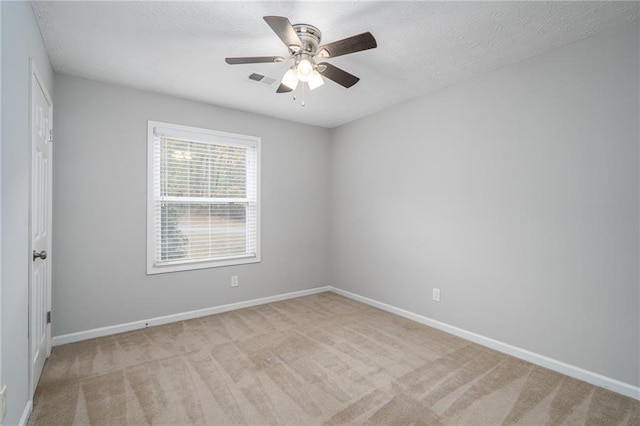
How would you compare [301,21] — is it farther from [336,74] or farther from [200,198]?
[200,198]

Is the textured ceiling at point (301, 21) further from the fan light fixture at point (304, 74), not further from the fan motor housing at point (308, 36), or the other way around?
the fan light fixture at point (304, 74)

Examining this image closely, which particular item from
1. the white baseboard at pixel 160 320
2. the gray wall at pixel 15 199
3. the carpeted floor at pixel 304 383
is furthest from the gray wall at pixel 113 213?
the gray wall at pixel 15 199

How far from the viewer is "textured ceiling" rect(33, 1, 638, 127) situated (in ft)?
6.44

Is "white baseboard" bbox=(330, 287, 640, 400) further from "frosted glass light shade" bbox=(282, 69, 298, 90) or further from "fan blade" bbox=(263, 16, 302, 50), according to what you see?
"fan blade" bbox=(263, 16, 302, 50)

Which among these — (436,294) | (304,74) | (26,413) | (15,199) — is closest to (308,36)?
(304,74)

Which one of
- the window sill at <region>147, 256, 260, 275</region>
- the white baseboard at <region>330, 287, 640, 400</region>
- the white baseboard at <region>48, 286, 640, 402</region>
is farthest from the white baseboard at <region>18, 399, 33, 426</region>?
the white baseboard at <region>330, 287, 640, 400</region>

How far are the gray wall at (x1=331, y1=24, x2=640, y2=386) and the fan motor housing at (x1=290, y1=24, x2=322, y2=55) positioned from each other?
1712mm

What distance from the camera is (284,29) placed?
174 cm

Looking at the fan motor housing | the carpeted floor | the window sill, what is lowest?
the carpeted floor

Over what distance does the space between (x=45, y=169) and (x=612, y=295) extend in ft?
14.4

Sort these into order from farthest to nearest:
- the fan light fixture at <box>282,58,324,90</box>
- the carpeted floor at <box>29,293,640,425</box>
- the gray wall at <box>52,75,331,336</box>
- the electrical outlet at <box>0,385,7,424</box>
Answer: the gray wall at <box>52,75,331,336</box> < the fan light fixture at <box>282,58,324,90</box> < the carpeted floor at <box>29,293,640,425</box> < the electrical outlet at <box>0,385,7,424</box>

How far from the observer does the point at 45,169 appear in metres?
2.49

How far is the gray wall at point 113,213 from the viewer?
2.90 metres

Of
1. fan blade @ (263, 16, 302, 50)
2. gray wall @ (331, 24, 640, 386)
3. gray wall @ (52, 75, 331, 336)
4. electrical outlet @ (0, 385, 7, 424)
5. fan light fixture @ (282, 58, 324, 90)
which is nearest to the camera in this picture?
electrical outlet @ (0, 385, 7, 424)
